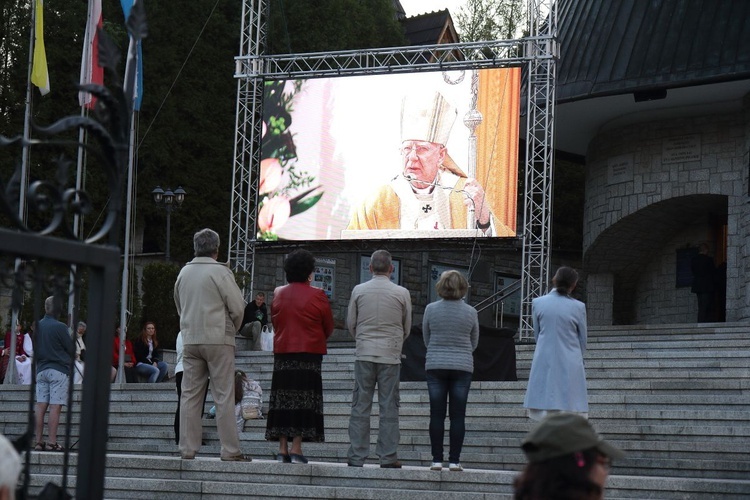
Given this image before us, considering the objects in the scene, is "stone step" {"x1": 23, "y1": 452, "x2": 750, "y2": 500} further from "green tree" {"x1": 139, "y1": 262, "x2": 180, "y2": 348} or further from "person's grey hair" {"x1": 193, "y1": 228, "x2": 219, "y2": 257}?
"green tree" {"x1": 139, "y1": 262, "x2": 180, "y2": 348}

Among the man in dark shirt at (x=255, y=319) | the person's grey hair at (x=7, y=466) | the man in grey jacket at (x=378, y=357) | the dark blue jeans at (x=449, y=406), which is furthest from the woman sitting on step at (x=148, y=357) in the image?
the person's grey hair at (x=7, y=466)

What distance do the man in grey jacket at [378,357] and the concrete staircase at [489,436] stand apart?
12.6 inches

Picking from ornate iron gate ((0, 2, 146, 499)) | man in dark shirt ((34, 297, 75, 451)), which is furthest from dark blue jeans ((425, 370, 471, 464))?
ornate iron gate ((0, 2, 146, 499))

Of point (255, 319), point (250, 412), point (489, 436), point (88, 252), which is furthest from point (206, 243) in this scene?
point (255, 319)

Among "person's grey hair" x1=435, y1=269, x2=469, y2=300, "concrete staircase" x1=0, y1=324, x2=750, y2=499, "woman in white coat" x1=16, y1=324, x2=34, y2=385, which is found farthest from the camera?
"woman in white coat" x1=16, y1=324, x2=34, y2=385

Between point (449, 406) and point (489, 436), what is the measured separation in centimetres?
266

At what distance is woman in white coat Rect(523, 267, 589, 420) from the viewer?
9188mm

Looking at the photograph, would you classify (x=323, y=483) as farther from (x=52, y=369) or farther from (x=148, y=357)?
(x=148, y=357)

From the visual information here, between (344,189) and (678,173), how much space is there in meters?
6.41

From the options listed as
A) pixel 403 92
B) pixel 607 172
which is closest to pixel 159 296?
pixel 403 92

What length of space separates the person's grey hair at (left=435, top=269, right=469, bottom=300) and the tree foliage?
34.2 meters

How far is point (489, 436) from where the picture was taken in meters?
11.9

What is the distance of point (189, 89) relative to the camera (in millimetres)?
32000

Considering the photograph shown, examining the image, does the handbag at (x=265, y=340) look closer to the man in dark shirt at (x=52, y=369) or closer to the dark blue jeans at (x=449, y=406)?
the man in dark shirt at (x=52, y=369)
